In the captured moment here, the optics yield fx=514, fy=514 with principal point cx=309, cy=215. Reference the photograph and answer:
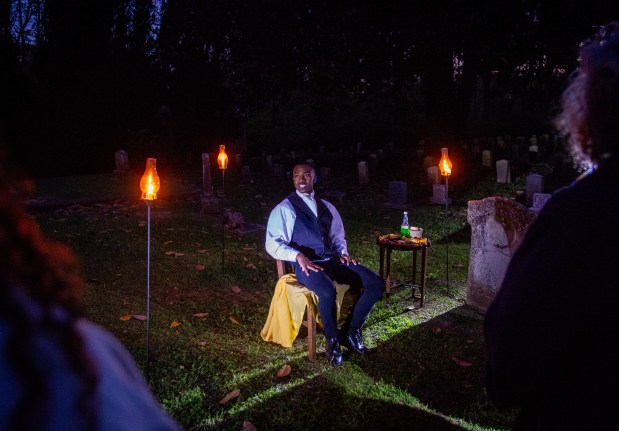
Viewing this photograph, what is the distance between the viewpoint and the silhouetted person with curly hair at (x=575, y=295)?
49.6 inches

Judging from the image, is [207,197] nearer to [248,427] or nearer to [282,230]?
[282,230]

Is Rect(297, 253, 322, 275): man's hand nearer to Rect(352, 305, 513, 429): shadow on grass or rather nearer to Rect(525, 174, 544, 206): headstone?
Rect(352, 305, 513, 429): shadow on grass

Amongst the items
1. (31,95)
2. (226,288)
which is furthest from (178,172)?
(226,288)

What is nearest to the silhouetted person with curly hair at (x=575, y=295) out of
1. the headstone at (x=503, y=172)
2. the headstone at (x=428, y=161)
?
the headstone at (x=503, y=172)

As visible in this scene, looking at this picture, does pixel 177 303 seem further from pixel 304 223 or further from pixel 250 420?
pixel 250 420

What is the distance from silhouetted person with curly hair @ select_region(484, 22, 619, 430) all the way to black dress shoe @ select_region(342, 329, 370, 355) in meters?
3.84

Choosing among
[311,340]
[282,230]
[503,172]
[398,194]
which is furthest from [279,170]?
[311,340]

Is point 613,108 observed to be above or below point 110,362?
above

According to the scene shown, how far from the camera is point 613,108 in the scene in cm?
134

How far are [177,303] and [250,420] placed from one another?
2.89m

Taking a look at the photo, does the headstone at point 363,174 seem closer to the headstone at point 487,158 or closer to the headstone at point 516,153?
the headstone at point 487,158

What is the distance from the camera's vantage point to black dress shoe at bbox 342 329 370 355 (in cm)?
523

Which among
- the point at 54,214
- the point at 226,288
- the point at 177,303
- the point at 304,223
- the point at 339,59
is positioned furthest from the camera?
the point at 339,59

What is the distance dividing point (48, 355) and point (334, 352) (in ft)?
14.8
